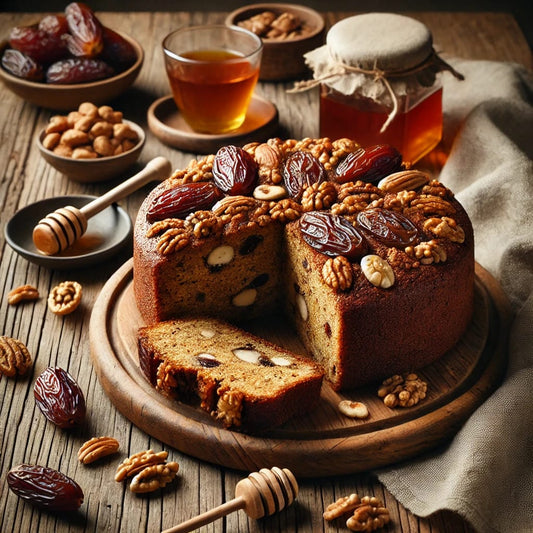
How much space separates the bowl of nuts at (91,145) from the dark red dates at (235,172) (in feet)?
2.63

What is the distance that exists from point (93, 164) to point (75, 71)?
65 cm

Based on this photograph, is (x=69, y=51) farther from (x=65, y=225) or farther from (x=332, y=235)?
(x=332, y=235)

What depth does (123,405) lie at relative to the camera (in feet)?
8.18

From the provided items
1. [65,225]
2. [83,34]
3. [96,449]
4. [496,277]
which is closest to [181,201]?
[65,225]

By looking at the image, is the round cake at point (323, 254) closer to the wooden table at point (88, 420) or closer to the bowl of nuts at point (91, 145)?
the wooden table at point (88, 420)

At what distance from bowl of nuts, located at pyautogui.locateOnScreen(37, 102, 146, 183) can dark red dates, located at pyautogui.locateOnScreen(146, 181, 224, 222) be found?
852 millimetres

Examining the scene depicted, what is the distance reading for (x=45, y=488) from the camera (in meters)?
2.19

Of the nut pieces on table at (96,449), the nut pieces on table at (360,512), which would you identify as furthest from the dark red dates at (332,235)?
the nut pieces on table at (96,449)

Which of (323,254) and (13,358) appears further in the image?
(13,358)

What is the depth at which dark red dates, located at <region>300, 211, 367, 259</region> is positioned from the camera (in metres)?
2.48

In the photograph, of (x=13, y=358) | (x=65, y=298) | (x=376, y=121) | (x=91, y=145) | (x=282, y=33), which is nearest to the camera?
(x=13, y=358)

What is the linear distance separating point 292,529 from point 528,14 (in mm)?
4609

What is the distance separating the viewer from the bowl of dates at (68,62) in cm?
387

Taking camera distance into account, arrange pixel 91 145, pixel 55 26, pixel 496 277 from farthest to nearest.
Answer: pixel 55 26
pixel 91 145
pixel 496 277
